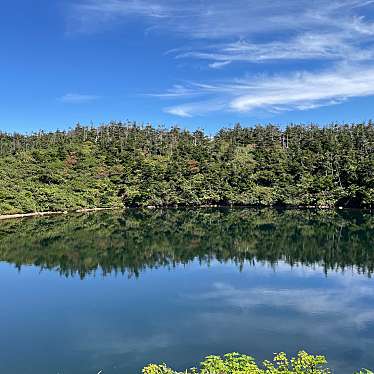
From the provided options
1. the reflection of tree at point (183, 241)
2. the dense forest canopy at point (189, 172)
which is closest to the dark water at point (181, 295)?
the reflection of tree at point (183, 241)

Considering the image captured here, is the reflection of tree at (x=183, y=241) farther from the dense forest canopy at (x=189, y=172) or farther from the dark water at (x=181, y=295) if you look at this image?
the dense forest canopy at (x=189, y=172)

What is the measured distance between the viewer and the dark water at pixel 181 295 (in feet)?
57.8

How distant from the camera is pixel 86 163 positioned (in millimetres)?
78500

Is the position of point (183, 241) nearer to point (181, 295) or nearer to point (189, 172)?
point (181, 295)

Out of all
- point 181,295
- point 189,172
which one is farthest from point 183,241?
point 189,172

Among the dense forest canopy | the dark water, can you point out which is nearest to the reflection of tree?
the dark water

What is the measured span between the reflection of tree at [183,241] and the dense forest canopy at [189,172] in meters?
7.28

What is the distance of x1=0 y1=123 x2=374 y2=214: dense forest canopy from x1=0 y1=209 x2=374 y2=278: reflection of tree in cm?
728

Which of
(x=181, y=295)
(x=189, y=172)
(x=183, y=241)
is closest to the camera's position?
(x=181, y=295)

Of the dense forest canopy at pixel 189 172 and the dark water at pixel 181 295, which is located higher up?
the dense forest canopy at pixel 189 172

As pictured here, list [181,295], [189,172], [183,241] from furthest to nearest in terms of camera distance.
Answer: [189,172] < [183,241] < [181,295]

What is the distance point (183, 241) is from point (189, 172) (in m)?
33.2

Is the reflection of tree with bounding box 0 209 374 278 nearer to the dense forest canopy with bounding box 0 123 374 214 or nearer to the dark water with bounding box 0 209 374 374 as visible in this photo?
the dark water with bounding box 0 209 374 374

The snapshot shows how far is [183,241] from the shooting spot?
145ft
